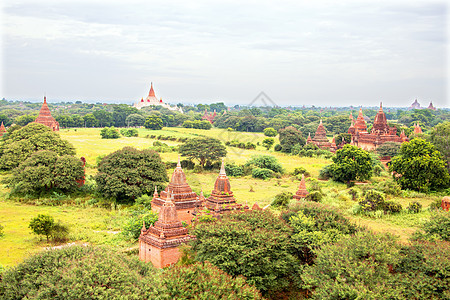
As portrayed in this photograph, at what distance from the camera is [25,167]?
32688 mm

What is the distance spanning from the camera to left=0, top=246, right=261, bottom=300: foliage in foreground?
11.4m

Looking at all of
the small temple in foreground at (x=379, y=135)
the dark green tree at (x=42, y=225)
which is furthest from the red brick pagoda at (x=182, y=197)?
the small temple in foreground at (x=379, y=135)

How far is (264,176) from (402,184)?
49.8 ft

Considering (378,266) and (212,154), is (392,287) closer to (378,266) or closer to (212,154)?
(378,266)

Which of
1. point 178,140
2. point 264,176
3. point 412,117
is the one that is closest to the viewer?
point 264,176

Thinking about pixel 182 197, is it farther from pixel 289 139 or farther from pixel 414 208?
pixel 289 139

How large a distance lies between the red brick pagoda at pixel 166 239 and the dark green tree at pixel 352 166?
2550cm

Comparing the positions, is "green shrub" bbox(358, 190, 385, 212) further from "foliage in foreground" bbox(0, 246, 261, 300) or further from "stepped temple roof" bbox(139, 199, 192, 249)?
"foliage in foreground" bbox(0, 246, 261, 300)

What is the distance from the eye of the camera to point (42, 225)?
73.9 ft

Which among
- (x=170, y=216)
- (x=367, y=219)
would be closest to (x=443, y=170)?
(x=367, y=219)

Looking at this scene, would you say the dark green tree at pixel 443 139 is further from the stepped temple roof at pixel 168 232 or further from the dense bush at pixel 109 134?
the dense bush at pixel 109 134

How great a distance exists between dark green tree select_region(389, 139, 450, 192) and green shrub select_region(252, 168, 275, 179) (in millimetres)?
14549

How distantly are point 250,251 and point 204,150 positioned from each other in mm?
33786

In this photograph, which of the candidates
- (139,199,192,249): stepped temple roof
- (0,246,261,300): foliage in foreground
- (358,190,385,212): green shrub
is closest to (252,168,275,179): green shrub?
(358,190,385,212): green shrub
